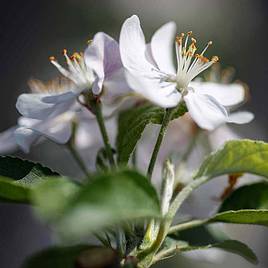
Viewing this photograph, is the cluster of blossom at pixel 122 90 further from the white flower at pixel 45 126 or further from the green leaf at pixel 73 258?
the green leaf at pixel 73 258

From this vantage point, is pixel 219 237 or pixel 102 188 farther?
pixel 219 237

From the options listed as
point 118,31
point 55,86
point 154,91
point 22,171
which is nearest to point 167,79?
point 154,91

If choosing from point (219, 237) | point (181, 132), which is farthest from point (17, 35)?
point (219, 237)

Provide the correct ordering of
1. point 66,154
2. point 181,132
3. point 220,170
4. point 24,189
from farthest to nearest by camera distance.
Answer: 1. point 66,154
2. point 181,132
3. point 220,170
4. point 24,189

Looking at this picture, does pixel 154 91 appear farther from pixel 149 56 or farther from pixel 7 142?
pixel 7 142

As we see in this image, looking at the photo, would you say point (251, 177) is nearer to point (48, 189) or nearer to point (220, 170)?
point (220, 170)

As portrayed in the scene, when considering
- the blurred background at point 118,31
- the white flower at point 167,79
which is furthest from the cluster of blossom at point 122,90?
the blurred background at point 118,31
